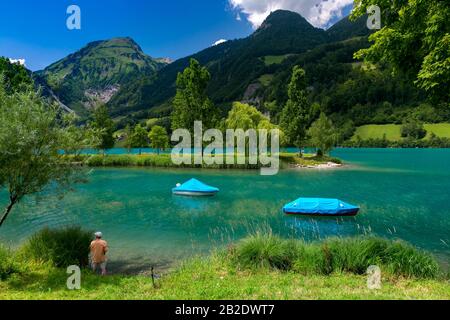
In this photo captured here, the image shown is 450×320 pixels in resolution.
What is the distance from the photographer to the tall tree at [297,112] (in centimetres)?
10444

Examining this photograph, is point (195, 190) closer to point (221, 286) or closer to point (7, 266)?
point (7, 266)

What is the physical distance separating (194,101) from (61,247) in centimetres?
7826

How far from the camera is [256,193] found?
48.6 m

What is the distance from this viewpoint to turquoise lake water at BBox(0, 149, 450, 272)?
2508 cm

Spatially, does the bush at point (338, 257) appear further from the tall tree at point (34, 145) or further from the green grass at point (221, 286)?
the tall tree at point (34, 145)

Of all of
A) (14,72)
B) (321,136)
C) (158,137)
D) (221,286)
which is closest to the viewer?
(221,286)

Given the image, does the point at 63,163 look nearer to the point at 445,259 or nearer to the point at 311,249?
the point at 311,249

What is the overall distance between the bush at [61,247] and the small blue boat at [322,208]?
21.7m

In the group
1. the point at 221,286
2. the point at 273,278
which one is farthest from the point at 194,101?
the point at 221,286

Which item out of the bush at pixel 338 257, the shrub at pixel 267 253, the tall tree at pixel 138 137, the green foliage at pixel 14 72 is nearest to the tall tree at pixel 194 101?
the tall tree at pixel 138 137

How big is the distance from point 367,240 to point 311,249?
2742mm

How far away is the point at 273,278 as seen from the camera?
45.3 ft
